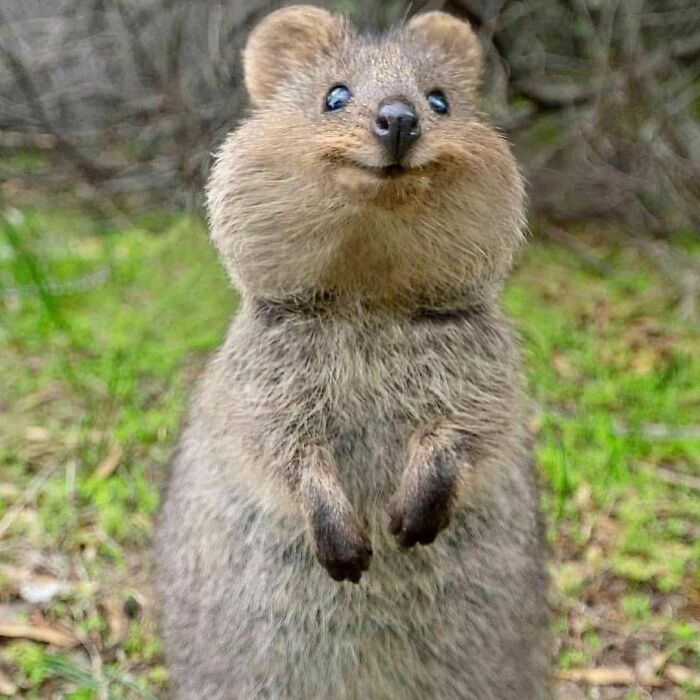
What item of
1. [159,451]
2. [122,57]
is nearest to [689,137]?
[122,57]

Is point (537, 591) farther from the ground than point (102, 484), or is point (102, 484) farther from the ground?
point (537, 591)

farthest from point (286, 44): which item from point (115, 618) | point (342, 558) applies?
point (115, 618)

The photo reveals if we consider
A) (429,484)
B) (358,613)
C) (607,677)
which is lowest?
(607,677)

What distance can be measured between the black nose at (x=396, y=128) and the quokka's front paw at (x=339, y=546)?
2.47ft

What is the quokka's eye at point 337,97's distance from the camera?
2.28 meters

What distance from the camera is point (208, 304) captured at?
5316 millimetres

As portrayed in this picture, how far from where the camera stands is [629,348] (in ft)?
17.0

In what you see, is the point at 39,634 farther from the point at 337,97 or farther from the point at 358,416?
the point at 337,97

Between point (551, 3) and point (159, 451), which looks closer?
point (159, 451)

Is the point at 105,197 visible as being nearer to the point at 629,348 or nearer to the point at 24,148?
the point at 24,148

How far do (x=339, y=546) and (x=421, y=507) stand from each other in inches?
7.3

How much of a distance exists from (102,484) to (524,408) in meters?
1.87

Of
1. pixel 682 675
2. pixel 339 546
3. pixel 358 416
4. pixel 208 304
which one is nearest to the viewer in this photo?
Result: pixel 339 546

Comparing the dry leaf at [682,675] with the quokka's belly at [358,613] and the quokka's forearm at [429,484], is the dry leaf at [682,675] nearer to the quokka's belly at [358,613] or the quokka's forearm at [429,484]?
the quokka's belly at [358,613]
